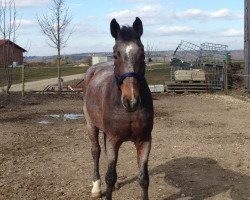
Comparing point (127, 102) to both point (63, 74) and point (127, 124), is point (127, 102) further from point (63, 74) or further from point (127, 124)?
point (63, 74)

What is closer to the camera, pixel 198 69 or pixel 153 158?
pixel 153 158

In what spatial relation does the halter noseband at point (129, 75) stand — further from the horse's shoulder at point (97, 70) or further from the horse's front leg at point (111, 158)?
the horse's shoulder at point (97, 70)

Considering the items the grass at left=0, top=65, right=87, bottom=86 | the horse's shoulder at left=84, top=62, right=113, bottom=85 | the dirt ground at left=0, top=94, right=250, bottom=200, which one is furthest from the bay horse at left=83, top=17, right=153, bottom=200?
the grass at left=0, top=65, right=87, bottom=86

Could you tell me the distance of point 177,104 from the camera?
51.5ft

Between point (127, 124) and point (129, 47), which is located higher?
point (129, 47)

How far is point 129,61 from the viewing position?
4.01m

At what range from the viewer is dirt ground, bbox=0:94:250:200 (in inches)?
227

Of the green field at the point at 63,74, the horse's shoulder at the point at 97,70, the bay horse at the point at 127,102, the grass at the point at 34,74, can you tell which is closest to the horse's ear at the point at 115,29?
the bay horse at the point at 127,102

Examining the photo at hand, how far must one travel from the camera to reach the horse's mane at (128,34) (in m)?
4.14

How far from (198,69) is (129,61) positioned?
58.0 feet

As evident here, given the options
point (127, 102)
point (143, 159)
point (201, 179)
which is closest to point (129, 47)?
point (127, 102)

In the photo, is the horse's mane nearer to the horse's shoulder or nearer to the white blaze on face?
the white blaze on face

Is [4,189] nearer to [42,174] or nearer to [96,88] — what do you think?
[42,174]

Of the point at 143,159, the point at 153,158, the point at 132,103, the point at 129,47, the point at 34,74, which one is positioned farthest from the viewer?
the point at 34,74
